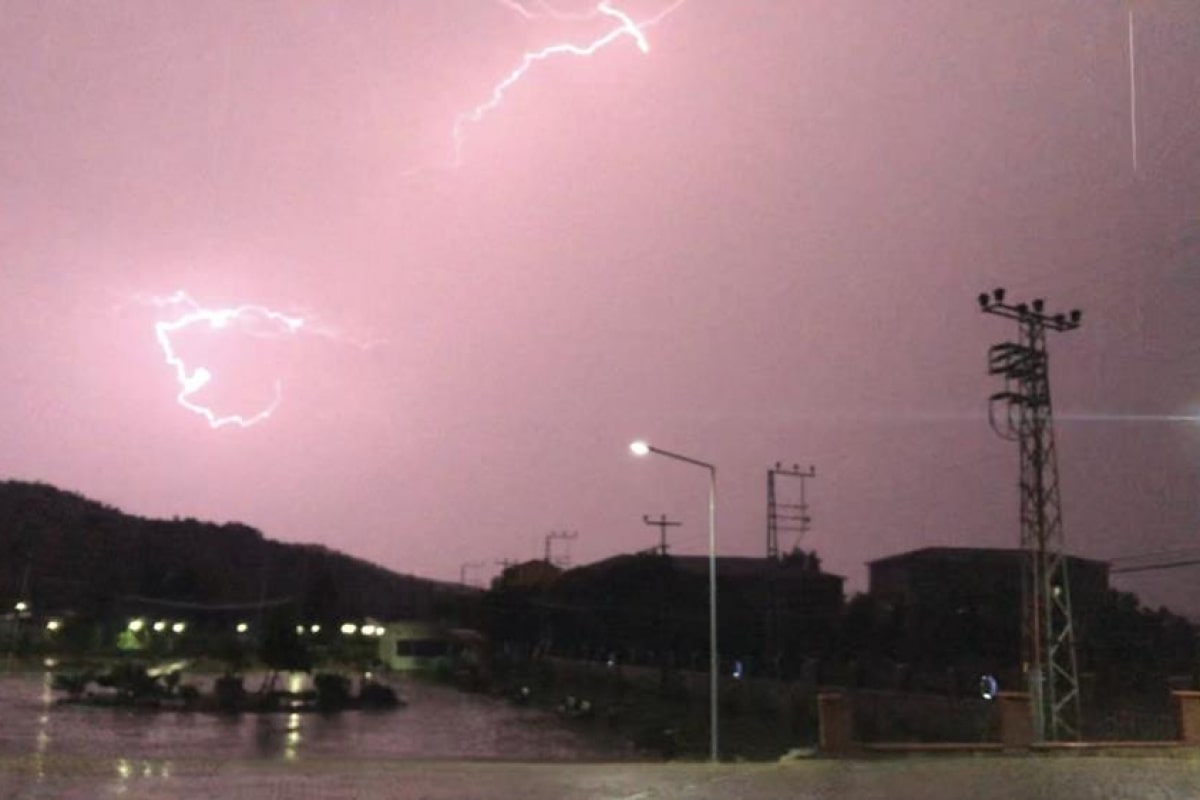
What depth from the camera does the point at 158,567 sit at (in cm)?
12369

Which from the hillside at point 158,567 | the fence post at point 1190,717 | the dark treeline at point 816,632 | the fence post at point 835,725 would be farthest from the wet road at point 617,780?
the hillside at point 158,567

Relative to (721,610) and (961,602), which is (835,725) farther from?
(721,610)

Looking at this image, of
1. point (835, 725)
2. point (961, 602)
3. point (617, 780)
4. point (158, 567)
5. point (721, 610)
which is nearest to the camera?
point (617, 780)

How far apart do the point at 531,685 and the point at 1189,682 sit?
40238 mm

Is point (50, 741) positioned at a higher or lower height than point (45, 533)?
lower

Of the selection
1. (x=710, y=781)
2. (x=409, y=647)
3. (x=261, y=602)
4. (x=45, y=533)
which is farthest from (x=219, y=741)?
(x=45, y=533)

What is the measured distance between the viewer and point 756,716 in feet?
157

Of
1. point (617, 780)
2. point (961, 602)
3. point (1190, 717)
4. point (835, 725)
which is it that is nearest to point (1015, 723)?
point (1190, 717)

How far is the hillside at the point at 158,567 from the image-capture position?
109000 millimetres

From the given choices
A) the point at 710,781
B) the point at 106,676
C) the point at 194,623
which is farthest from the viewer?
the point at 194,623

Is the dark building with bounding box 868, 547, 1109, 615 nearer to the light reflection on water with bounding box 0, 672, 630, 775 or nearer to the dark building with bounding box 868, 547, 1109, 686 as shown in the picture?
the dark building with bounding box 868, 547, 1109, 686

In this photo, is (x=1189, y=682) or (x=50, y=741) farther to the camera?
(x=1189, y=682)

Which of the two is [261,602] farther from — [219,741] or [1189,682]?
[1189,682]

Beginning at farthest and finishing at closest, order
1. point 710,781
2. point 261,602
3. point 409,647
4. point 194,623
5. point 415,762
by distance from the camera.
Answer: point 261,602 < point 194,623 < point 409,647 < point 415,762 < point 710,781
